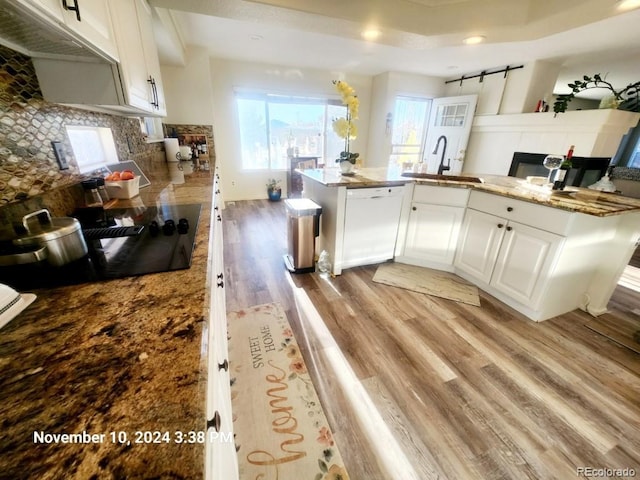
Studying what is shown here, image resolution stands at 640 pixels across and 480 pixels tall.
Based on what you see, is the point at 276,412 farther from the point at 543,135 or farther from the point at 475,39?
the point at 543,135

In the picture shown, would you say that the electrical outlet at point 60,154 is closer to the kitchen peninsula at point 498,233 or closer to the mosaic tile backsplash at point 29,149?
the mosaic tile backsplash at point 29,149

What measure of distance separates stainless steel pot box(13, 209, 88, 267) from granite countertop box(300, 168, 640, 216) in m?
1.70

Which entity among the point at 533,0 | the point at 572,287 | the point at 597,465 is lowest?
Result: the point at 597,465

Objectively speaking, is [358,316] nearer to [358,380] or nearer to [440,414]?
[358,380]

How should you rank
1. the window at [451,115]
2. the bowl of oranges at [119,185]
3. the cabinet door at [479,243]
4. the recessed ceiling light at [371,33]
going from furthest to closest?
the window at [451,115], the recessed ceiling light at [371,33], the cabinet door at [479,243], the bowl of oranges at [119,185]

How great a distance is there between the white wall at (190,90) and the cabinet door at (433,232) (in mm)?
3583

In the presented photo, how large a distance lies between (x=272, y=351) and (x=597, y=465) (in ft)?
5.38

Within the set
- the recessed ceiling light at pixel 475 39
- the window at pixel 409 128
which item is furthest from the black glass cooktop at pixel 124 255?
the window at pixel 409 128

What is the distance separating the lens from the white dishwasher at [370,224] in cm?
231

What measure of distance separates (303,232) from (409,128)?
14.3ft

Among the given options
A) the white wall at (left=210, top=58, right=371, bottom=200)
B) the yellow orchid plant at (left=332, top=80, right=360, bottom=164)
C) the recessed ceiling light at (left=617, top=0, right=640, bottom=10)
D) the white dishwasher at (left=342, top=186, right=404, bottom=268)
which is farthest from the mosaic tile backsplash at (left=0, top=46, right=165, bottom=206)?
the recessed ceiling light at (left=617, top=0, right=640, bottom=10)

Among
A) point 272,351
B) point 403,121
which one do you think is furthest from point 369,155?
point 272,351

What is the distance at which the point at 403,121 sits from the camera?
5.35 m

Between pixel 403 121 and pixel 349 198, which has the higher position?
pixel 403 121
